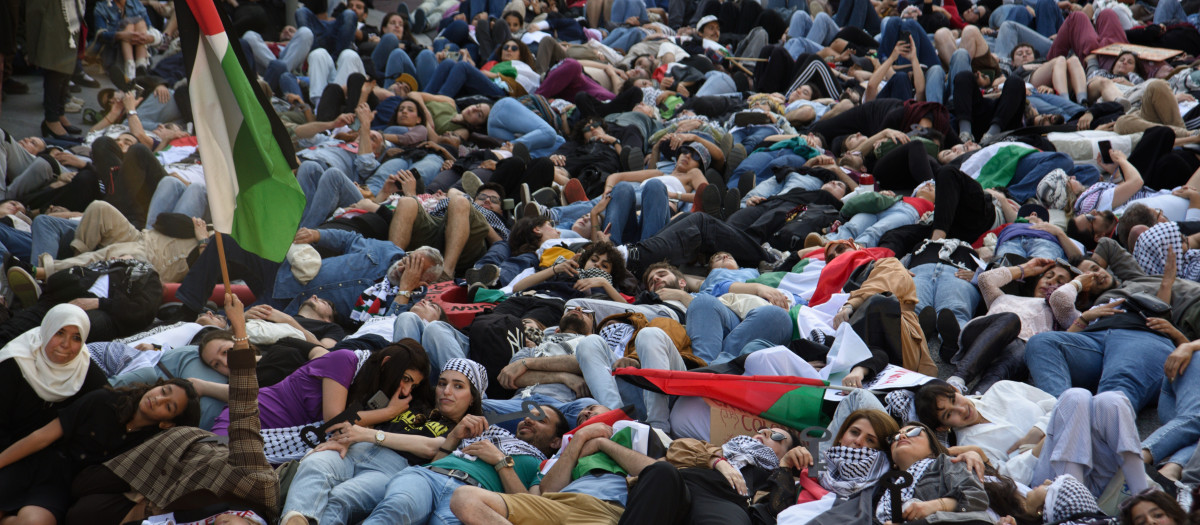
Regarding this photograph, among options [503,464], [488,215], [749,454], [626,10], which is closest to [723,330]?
[749,454]

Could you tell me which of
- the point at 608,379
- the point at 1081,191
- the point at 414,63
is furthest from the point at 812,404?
the point at 414,63

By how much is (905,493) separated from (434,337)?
266cm

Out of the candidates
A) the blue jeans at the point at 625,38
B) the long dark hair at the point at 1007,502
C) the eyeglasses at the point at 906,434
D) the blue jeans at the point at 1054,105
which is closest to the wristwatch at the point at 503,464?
the eyeglasses at the point at 906,434

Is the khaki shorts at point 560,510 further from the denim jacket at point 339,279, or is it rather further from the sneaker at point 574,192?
the sneaker at point 574,192

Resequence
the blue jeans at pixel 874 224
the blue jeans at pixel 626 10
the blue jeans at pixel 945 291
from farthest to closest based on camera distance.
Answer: the blue jeans at pixel 626 10, the blue jeans at pixel 874 224, the blue jeans at pixel 945 291

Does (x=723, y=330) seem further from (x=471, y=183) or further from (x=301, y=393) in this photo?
(x=471, y=183)

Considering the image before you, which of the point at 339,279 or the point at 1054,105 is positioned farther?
the point at 1054,105

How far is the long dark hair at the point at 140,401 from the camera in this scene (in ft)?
14.9

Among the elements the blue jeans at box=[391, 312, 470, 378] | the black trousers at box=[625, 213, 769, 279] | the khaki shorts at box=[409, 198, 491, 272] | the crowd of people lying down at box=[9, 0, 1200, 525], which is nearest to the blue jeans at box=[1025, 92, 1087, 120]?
the crowd of people lying down at box=[9, 0, 1200, 525]

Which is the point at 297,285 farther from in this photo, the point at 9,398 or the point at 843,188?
the point at 843,188

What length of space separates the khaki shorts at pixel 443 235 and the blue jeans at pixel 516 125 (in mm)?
2360

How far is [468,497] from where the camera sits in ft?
14.0

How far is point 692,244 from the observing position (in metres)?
7.50

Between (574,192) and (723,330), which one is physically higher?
(723,330)
